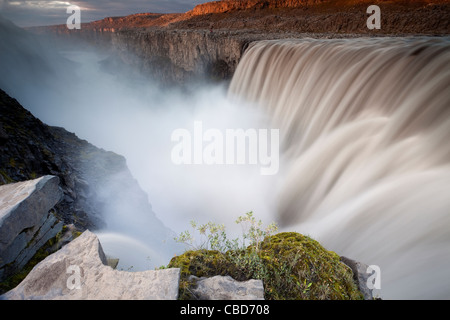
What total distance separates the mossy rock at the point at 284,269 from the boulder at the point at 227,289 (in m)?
0.09

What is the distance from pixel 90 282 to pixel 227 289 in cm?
124

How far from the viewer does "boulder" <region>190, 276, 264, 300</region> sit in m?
2.13

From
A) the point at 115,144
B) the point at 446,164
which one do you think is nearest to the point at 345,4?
the point at 115,144

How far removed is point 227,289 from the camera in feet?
7.26

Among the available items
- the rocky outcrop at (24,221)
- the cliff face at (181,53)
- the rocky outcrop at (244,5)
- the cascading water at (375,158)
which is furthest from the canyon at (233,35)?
the rocky outcrop at (24,221)

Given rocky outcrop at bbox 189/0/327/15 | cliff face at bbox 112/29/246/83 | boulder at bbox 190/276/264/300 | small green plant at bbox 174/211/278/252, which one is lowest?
boulder at bbox 190/276/264/300

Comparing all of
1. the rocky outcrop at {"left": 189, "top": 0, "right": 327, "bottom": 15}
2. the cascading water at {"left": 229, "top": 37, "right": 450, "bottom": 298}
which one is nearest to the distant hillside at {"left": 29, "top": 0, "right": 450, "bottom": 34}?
the rocky outcrop at {"left": 189, "top": 0, "right": 327, "bottom": 15}

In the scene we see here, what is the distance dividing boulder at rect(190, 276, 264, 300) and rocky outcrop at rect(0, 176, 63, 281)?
2.08 metres

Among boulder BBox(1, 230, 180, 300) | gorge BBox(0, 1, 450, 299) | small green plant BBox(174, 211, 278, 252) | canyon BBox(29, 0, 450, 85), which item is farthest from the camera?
canyon BBox(29, 0, 450, 85)

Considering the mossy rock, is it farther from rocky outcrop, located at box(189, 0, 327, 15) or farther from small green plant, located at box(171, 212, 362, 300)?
rocky outcrop, located at box(189, 0, 327, 15)
